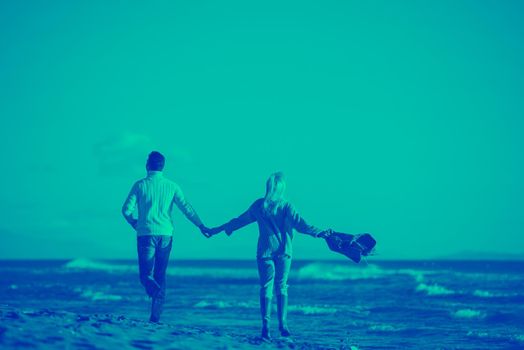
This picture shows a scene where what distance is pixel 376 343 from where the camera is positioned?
44.1ft

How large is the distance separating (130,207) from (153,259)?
671mm

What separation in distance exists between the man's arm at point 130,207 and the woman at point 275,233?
4.57 ft

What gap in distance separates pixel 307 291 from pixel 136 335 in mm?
22079

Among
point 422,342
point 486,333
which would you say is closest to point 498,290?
point 486,333

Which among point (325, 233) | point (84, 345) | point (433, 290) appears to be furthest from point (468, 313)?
point (84, 345)

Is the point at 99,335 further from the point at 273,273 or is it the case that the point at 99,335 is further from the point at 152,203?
the point at 273,273

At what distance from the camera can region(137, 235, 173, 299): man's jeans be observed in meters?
8.14

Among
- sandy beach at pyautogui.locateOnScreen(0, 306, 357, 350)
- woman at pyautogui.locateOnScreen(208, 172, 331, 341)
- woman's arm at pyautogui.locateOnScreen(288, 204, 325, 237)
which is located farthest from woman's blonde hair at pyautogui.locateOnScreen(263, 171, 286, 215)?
sandy beach at pyautogui.locateOnScreen(0, 306, 357, 350)

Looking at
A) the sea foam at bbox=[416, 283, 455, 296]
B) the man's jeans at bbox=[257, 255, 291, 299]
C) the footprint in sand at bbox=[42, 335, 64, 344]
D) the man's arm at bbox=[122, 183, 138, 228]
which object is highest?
the sea foam at bbox=[416, 283, 455, 296]

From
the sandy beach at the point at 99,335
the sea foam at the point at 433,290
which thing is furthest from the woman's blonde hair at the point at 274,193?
the sea foam at the point at 433,290

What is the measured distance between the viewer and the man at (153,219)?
816 cm

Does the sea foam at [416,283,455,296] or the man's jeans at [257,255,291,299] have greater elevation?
the sea foam at [416,283,455,296]

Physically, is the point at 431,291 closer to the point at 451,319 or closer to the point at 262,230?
the point at 451,319

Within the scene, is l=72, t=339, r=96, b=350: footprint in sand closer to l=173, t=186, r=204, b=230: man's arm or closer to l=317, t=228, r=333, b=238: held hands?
l=173, t=186, r=204, b=230: man's arm
